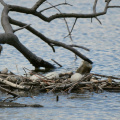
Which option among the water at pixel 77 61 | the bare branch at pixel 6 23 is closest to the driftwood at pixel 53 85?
the water at pixel 77 61

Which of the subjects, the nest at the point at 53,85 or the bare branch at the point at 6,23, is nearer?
the nest at the point at 53,85

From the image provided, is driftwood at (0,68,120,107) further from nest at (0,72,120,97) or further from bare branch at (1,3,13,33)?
bare branch at (1,3,13,33)

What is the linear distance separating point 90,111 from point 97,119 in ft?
1.90

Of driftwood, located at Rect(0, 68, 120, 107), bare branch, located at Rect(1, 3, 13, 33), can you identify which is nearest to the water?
driftwood, located at Rect(0, 68, 120, 107)

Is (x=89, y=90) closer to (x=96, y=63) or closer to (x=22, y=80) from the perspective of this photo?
(x=22, y=80)

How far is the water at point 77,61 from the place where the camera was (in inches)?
300

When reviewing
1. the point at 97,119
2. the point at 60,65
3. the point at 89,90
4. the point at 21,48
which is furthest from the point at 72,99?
the point at 60,65

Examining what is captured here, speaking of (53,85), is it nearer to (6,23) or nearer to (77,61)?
(6,23)

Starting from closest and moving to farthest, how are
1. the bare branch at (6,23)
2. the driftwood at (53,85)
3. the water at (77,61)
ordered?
the water at (77,61) → the driftwood at (53,85) → the bare branch at (6,23)

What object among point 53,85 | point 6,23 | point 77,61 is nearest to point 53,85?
point 53,85

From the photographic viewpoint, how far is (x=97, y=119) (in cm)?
730

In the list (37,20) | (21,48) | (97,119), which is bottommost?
(97,119)

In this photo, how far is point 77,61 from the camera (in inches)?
616

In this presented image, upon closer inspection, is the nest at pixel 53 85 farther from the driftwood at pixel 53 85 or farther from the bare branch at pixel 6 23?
the bare branch at pixel 6 23
